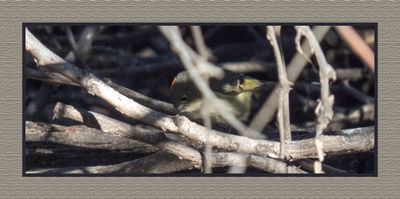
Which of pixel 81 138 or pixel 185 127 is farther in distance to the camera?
pixel 81 138

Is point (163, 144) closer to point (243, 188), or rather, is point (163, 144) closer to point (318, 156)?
point (243, 188)

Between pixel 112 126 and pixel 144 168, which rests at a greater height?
pixel 112 126

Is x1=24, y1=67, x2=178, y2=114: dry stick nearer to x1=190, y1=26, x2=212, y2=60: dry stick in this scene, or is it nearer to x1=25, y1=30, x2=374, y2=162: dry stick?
x1=25, y1=30, x2=374, y2=162: dry stick

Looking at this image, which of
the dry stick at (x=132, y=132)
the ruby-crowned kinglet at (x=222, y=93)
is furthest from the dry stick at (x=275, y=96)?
the dry stick at (x=132, y=132)

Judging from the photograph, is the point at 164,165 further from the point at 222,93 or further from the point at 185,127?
the point at 222,93

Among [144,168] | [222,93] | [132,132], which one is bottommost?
[144,168]

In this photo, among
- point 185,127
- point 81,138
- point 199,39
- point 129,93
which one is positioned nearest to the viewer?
point 199,39

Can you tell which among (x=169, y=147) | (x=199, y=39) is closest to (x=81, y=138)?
(x=169, y=147)
